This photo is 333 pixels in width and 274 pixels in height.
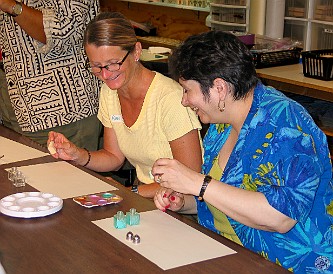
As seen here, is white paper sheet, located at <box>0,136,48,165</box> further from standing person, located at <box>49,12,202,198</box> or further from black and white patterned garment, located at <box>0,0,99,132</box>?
black and white patterned garment, located at <box>0,0,99,132</box>

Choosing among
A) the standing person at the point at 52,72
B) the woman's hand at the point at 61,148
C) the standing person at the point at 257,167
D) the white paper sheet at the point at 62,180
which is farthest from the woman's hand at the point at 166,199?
the standing person at the point at 52,72

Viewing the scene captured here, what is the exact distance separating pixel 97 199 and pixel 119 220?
0.74ft

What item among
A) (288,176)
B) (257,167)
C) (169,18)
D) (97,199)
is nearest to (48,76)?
(97,199)

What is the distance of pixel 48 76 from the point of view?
3109mm

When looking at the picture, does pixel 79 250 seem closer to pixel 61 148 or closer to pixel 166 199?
pixel 166 199

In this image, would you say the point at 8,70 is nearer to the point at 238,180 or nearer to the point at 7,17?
the point at 7,17

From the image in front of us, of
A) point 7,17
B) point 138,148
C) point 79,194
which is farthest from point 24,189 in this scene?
point 7,17

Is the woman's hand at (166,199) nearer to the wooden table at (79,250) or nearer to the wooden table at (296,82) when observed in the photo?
the wooden table at (79,250)

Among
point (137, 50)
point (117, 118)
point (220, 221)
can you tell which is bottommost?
point (220, 221)

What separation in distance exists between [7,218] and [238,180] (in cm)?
66

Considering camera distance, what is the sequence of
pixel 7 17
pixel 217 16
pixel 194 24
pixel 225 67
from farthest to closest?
pixel 194 24, pixel 217 16, pixel 7 17, pixel 225 67

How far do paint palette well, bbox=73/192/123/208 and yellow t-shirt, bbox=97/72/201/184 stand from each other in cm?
40

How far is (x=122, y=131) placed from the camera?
102 inches

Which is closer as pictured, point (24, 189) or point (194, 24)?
point (24, 189)
